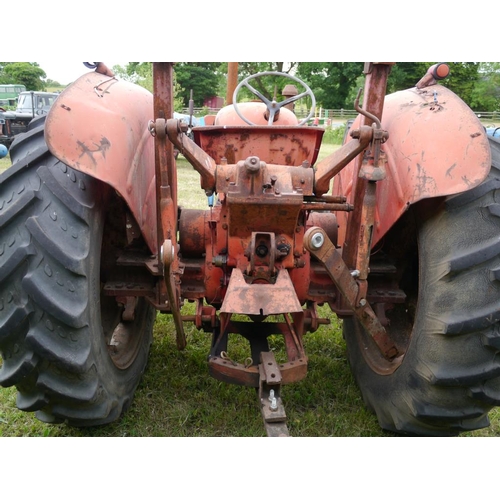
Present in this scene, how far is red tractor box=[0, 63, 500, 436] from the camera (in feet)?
6.25

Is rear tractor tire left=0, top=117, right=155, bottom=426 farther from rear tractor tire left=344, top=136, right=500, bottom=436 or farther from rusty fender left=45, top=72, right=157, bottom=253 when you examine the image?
rear tractor tire left=344, top=136, right=500, bottom=436

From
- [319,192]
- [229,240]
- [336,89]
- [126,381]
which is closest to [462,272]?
[319,192]

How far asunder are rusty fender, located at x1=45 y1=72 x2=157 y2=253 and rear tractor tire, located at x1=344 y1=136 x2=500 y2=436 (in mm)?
1300

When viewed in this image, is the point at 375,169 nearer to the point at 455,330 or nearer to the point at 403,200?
the point at 403,200

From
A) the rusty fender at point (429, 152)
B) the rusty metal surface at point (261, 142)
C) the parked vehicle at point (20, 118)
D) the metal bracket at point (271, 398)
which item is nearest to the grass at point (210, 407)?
the metal bracket at point (271, 398)

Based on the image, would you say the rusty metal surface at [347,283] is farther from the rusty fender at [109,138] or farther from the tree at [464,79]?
the tree at [464,79]

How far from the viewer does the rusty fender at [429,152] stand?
1.93 metres

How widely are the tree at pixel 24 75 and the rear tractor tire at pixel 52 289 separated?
35783 mm

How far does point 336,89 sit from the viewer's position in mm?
21703

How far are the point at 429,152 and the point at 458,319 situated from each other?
27.5 inches

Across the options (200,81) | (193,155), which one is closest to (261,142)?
(193,155)

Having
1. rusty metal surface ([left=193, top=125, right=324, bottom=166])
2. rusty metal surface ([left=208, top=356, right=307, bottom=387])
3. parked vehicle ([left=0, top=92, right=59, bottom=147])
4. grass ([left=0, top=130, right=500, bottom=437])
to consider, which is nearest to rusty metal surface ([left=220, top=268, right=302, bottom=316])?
rusty metal surface ([left=208, top=356, right=307, bottom=387])

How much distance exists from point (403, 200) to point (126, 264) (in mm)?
1381

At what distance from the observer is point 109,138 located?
82.7 inches
